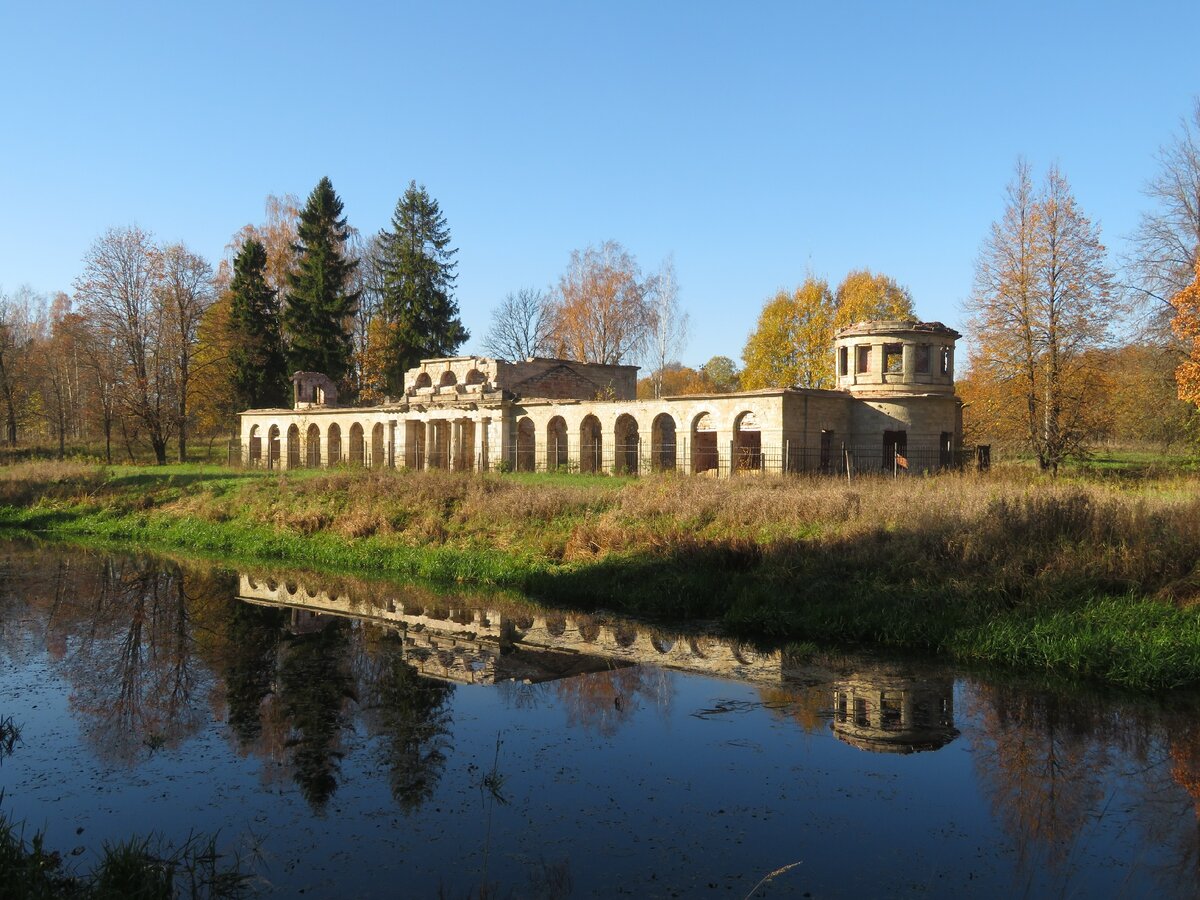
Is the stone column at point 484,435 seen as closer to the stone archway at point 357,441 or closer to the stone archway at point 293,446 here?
the stone archway at point 357,441

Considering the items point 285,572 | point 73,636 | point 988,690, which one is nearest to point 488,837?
point 988,690

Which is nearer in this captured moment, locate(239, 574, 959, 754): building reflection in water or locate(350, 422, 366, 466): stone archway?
locate(239, 574, 959, 754): building reflection in water

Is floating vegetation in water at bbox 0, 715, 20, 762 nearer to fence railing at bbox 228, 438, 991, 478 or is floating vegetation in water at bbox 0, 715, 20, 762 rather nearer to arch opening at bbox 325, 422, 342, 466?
fence railing at bbox 228, 438, 991, 478

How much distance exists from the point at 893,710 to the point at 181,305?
4121 centimetres

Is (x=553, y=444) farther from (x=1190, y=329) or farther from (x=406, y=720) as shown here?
(x=406, y=720)

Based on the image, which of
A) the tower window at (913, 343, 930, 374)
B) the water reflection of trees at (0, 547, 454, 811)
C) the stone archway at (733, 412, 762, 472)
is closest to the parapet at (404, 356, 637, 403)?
the stone archway at (733, 412, 762, 472)

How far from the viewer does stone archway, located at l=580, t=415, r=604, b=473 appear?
35094mm

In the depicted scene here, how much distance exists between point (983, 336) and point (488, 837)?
95.9 feet

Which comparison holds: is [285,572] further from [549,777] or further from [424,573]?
[549,777]

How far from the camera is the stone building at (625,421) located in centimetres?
2989

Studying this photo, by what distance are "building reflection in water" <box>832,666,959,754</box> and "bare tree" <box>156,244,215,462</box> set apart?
4026 cm

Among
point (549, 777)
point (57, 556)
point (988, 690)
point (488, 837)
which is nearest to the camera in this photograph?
point (488, 837)

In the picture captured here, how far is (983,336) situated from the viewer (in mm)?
31047

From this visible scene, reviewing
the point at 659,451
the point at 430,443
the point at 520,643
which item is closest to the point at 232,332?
the point at 430,443
